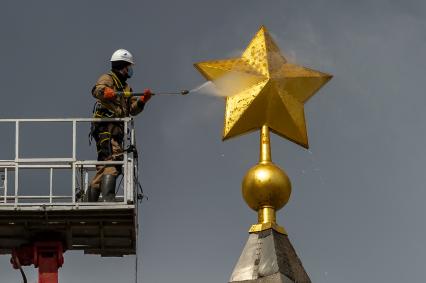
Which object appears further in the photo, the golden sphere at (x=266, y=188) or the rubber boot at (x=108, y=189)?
the golden sphere at (x=266, y=188)

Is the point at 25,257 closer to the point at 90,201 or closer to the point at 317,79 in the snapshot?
the point at 90,201

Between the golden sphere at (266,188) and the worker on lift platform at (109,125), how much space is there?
3827 millimetres

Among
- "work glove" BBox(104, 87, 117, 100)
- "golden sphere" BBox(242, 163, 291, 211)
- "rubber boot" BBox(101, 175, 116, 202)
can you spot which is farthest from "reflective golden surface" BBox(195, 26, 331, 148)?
"rubber boot" BBox(101, 175, 116, 202)

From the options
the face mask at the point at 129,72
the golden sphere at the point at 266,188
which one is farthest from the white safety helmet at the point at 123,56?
the golden sphere at the point at 266,188

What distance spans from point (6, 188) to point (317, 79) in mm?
9164

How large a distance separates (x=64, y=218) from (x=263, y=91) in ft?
22.3

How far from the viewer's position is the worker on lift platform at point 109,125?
30.9 metres

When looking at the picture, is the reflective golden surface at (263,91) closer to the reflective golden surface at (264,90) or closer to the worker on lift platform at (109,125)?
the reflective golden surface at (264,90)

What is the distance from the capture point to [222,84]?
Answer: 35.9m

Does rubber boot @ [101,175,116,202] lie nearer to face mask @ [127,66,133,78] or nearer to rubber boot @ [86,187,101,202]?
rubber boot @ [86,187,101,202]

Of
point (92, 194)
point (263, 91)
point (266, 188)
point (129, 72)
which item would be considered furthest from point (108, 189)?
point (263, 91)

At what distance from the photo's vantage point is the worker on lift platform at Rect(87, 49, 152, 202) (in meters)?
30.9

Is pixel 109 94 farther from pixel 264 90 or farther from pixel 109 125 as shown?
pixel 264 90

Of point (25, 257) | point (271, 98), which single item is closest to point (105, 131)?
point (25, 257)
